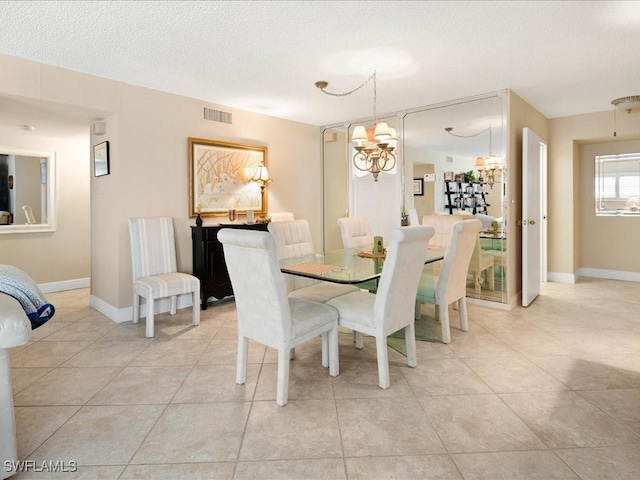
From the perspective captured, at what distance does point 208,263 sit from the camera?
4.27 m

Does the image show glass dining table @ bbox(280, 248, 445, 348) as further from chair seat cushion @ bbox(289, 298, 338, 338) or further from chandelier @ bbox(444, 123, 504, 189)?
chandelier @ bbox(444, 123, 504, 189)

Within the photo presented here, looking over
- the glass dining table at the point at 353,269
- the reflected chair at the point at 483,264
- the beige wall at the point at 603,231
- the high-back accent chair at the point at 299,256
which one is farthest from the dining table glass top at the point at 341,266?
the beige wall at the point at 603,231

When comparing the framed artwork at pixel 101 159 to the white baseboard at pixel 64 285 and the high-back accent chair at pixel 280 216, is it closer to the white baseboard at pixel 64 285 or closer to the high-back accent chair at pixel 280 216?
the high-back accent chair at pixel 280 216

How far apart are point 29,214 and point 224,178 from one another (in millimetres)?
2760

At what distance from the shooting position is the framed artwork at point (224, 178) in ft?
14.5

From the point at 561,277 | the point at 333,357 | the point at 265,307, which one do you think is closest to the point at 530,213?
the point at 561,277

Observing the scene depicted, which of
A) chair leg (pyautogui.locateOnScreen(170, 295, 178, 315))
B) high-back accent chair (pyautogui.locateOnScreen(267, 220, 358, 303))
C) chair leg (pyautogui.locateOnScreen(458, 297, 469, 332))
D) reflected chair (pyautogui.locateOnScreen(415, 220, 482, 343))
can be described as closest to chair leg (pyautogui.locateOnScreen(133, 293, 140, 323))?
chair leg (pyautogui.locateOnScreen(170, 295, 178, 315))

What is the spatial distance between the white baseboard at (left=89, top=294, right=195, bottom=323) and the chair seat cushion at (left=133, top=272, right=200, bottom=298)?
0.25 metres

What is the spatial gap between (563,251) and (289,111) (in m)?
4.38

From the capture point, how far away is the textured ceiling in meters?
2.47

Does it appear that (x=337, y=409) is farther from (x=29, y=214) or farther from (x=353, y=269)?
(x=29, y=214)

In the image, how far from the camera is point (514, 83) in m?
3.98

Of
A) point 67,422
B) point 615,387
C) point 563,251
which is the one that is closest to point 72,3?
point 67,422

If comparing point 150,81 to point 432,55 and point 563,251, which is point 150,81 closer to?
point 432,55
